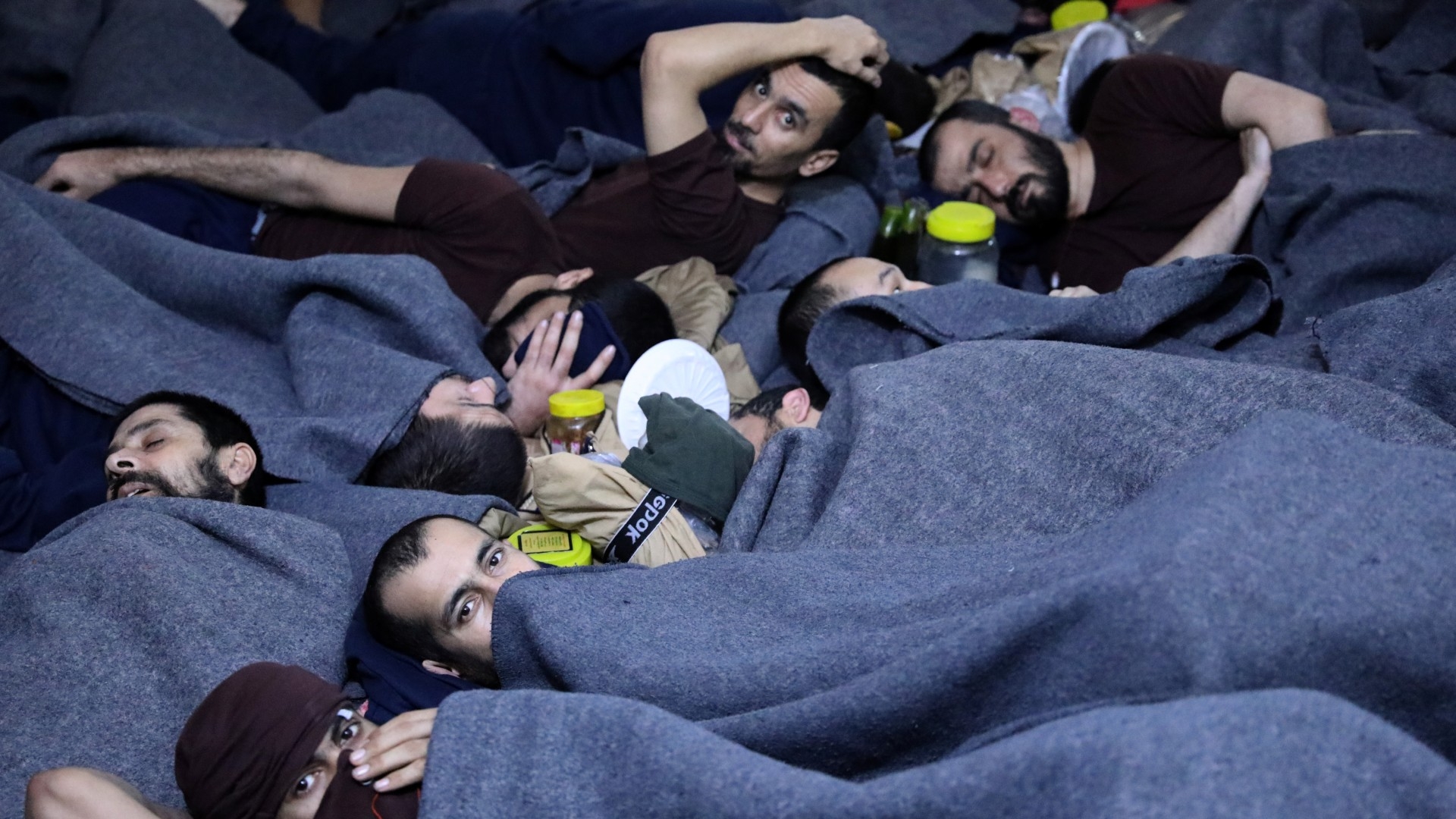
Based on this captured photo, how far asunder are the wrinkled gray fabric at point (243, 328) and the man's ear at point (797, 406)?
46 cm

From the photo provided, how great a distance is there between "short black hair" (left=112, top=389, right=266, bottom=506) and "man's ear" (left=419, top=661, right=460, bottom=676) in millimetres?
366

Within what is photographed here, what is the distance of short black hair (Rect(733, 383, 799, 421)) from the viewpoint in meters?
1.55

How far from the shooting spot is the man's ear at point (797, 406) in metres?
1.52

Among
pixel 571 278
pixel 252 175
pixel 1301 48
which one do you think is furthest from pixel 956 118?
pixel 252 175

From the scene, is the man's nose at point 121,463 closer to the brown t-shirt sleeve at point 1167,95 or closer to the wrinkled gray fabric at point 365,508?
the wrinkled gray fabric at point 365,508

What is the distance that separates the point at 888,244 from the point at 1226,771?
164 centimetres

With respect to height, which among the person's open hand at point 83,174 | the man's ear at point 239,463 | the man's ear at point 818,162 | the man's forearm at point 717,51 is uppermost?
the person's open hand at point 83,174

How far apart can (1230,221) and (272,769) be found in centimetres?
167

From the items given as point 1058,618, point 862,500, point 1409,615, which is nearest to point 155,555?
point 862,500

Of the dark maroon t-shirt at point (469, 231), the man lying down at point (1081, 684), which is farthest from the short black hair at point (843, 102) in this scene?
the man lying down at point (1081, 684)

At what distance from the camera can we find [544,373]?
1.64 metres

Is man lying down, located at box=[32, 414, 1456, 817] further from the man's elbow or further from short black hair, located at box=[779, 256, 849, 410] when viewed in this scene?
the man's elbow

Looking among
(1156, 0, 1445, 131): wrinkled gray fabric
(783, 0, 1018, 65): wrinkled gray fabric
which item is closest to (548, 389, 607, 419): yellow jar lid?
(783, 0, 1018, 65): wrinkled gray fabric

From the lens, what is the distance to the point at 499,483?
1.47m
